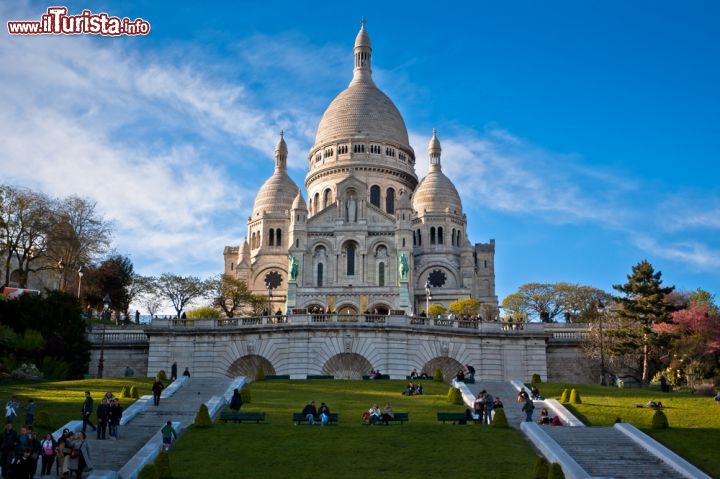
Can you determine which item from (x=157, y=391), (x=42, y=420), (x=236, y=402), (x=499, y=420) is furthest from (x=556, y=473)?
(x=157, y=391)

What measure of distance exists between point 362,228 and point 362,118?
20.5 meters

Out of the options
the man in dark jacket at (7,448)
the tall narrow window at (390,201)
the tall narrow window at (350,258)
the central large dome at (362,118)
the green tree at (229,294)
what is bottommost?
the man in dark jacket at (7,448)

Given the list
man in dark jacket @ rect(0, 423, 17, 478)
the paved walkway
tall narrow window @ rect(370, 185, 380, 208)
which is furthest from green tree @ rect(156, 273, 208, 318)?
man in dark jacket @ rect(0, 423, 17, 478)

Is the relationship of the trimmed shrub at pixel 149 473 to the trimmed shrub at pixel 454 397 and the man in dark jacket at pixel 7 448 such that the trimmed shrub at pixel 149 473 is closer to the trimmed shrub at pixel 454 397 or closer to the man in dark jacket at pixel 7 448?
the man in dark jacket at pixel 7 448

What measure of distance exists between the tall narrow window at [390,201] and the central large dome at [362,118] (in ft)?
21.1

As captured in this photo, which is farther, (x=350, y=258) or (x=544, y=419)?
(x=350, y=258)

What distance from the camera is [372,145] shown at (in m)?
111

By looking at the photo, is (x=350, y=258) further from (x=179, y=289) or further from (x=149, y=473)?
(x=149, y=473)

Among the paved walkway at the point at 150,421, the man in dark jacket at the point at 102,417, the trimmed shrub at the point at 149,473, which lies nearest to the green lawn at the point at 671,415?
the paved walkway at the point at 150,421

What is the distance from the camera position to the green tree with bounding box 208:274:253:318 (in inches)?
3433

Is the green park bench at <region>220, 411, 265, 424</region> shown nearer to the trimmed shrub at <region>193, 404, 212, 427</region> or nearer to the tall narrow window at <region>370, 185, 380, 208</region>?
the trimmed shrub at <region>193, 404, 212, 427</region>

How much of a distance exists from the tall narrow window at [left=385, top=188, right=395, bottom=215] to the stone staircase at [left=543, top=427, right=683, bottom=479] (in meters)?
77.7

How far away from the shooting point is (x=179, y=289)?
86750 millimetres

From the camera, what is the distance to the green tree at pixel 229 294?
8719cm
